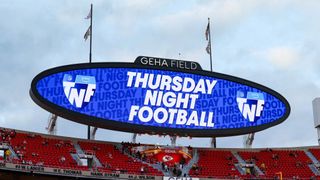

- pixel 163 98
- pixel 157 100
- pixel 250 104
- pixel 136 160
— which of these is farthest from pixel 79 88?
pixel 250 104

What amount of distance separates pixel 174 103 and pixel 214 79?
5156 millimetres

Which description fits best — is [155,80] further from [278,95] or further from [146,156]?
[278,95]

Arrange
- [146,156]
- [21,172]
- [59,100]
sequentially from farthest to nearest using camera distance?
[146,156]
[59,100]
[21,172]

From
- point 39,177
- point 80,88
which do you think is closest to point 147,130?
point 80,88

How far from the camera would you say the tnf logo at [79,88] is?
192 ft

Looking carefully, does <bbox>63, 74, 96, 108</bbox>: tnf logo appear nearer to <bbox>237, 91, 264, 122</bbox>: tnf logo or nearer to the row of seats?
the row of seats

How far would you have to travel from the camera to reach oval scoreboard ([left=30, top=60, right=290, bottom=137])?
191 ft

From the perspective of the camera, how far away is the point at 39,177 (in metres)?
53.8

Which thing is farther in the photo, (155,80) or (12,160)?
(155,80)

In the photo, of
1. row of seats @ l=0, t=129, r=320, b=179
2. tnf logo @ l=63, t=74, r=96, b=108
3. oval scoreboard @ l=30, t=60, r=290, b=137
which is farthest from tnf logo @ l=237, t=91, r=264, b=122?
tnf logo @ l=63, t=74, r=96, b=108

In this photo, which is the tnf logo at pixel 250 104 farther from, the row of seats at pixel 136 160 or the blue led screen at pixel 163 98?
the row of seats at pixel 136 160

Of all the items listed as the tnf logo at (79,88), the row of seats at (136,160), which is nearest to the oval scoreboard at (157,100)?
the tnf logo at (79,88)

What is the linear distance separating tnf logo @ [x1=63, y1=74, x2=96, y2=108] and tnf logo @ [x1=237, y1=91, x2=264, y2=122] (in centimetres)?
1539

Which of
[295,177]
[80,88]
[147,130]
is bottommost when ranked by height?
[295,177]
